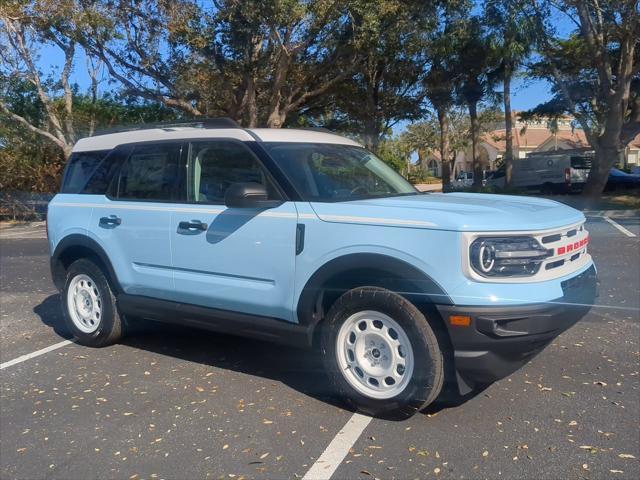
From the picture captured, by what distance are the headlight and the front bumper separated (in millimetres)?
217

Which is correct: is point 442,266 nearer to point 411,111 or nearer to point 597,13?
point 597,13

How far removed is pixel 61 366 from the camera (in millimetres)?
5617

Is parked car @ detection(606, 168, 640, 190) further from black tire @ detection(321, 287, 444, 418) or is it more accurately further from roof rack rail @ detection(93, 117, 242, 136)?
black tire @ detection(321, 287, 444, 418)

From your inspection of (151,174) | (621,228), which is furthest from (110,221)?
(621,228)

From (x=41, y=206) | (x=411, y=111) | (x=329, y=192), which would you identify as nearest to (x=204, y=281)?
(x=329, y=192)

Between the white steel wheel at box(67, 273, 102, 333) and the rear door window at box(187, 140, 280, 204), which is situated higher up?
the rear door window at box(187, 140, 280, 204)

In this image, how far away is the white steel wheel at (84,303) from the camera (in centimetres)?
602

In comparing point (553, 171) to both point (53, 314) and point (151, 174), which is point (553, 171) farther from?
point (151, 174)

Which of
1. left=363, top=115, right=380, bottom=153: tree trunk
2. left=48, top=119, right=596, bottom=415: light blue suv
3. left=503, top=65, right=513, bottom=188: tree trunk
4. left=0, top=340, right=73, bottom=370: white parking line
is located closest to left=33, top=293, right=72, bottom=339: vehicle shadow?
left=0, top=340, right=73, bottom=370: white parking line

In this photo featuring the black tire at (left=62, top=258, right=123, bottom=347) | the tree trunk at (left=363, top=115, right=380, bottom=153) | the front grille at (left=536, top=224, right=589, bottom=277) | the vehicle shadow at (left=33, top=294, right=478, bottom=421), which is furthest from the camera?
the tree trunk at (left=363, top=115, right=380, bottom=153)

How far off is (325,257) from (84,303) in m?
2.94

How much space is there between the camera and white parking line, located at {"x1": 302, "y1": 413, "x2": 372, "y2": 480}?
360 centimetres

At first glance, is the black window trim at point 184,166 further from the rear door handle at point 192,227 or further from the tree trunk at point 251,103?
the tree trunk at point 251,103

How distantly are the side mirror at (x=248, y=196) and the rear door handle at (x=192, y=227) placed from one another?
1.37 ft
